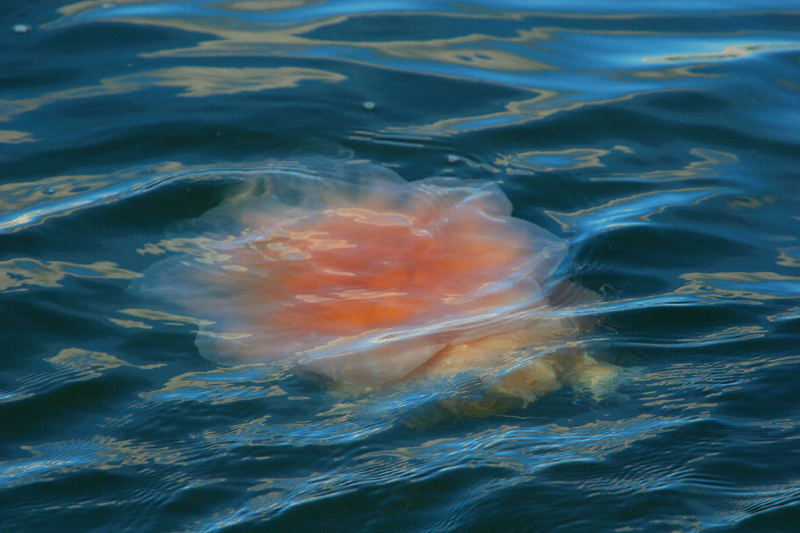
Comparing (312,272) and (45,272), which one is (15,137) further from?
(312,272)

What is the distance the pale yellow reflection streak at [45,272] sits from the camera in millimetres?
3600

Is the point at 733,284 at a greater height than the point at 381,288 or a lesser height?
lesser

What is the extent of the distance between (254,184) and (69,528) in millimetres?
2138

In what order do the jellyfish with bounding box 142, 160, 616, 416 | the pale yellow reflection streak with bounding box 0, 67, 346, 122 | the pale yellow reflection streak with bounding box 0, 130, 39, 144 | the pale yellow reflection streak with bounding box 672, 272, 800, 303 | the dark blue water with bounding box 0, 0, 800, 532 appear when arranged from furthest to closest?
1. the pale yellow reflection streak with bounding box 0, 67, 346, 122
2. the pale yellow reflection streak with bounding box 0, 130, 39, 144
3. the pale yellow reflection streak with bounding box 672, 272, 800, 303
4. the jellyfish with bounding box 142, 160, 616, 416
5. the dark blue water with bounding box 0, 0, 800, 532

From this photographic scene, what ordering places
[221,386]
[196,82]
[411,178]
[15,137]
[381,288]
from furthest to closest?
[196,82] < [15,137] < [411,178] < [381,288] < [221,386]

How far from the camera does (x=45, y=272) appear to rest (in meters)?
3.68

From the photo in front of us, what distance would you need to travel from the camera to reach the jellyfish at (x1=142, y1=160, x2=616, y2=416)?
3.13 meters

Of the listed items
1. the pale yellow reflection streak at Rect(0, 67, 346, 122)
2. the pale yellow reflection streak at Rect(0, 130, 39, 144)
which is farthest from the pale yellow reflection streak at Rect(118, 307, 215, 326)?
the pale yellow reflection streak at Rect(0, 67, 346, 122)

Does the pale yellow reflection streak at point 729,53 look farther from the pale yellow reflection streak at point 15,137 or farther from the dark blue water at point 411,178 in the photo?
the pale yellow reflection streak at point 15,137

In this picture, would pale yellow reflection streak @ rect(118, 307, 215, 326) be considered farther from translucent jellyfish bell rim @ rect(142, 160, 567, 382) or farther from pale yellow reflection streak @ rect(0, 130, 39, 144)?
pale yellow reflection streak @ rect(0, 130, 39, 144)

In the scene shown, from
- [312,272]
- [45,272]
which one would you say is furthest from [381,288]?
[45,272]

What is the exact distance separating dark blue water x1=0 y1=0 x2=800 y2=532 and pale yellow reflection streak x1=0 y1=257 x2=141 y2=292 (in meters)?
0.01

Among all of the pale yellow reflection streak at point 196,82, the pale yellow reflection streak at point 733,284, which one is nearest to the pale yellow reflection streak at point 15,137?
the pale yellow reflection streak at point 196,82

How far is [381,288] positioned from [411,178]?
3.77 feet
